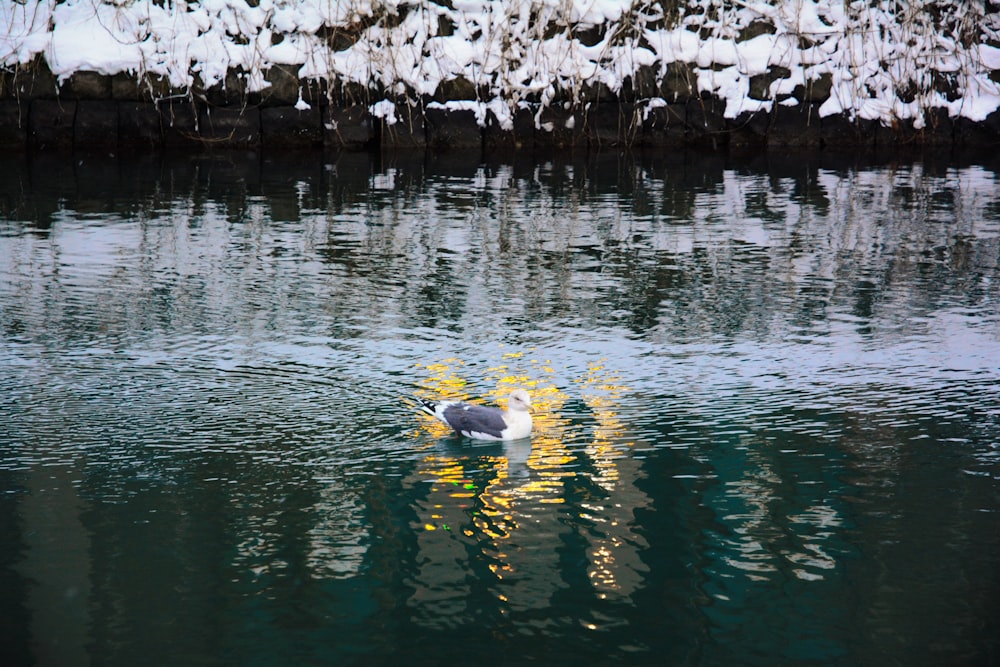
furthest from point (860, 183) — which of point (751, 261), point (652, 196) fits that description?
point (751, 261)

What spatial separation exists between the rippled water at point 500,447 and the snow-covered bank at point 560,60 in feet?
18.7

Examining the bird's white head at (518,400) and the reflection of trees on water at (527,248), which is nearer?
the bird's white head at (518,400)

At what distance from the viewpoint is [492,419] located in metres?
4.67

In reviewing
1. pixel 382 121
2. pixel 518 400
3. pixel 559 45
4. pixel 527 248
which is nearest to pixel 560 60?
pixel 559 45

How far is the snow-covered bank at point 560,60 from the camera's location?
14.5 meters

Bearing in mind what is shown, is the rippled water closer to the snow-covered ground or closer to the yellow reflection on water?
the yellow reflection on water

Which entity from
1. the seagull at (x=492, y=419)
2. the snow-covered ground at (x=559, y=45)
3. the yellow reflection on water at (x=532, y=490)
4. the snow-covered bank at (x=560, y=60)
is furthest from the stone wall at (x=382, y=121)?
the seagull at (x=492, y=419)

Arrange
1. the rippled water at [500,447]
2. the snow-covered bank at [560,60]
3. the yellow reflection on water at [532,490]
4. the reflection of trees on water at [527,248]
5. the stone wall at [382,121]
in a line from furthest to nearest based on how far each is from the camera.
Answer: the snow-covered bank at [560,60], the stone wall at [382,121], the reflection of trees on water at [527,248], the yellow reflection on water at [532,490], the rippled water at [500,447]

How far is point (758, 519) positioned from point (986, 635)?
34.9 inches

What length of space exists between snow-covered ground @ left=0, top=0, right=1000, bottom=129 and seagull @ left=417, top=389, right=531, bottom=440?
10.3 metres

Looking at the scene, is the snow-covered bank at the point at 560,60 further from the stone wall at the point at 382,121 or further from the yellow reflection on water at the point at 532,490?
the yellow reflection on water at the point at 532,490

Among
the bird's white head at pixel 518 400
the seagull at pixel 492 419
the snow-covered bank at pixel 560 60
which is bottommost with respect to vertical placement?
the seagull at pixel 492 419

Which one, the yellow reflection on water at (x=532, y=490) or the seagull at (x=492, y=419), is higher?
the seagull at (x=492, y=419)

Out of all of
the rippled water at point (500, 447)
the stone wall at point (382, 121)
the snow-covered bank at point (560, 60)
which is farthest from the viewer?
the snow-covered bank at point (560, 60)
